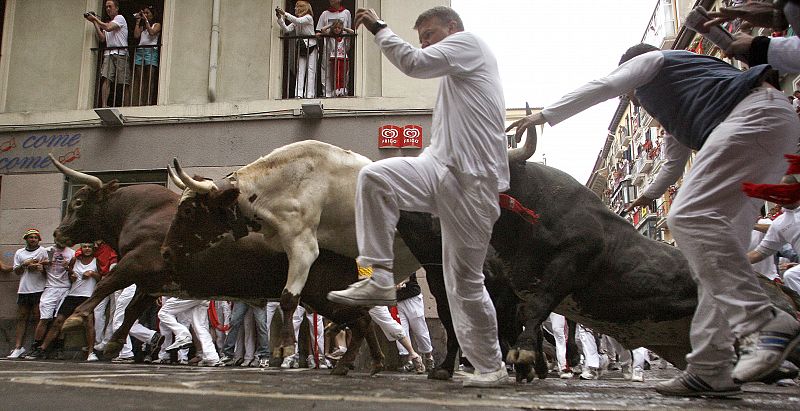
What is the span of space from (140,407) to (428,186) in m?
2.01

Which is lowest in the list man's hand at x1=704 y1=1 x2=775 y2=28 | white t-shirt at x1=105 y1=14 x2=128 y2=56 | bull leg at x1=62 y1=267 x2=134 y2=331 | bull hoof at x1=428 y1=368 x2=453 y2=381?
bull hoof at x1=428 y1=368 x2=453 y2=381

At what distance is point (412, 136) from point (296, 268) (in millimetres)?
7074

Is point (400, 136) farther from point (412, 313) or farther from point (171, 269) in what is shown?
point (171, 269)

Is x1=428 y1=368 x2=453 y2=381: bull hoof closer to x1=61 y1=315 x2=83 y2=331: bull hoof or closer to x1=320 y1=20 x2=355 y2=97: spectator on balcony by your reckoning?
x1=61 y1=315 x2=83 y2=331: bull hoof

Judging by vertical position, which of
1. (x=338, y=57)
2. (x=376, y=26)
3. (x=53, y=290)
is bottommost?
(x=53, y=290)

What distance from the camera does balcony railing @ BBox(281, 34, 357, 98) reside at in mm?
14023

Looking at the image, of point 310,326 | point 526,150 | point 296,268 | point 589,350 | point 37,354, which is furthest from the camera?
point 37,354

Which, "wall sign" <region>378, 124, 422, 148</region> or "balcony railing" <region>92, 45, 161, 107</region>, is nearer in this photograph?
"wall sign" <region>378, 124, 422, 148</region>

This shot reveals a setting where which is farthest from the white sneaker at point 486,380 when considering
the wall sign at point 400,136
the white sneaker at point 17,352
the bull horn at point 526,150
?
the white sneaker at point 17,352

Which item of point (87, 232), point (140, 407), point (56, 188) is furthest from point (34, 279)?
point (140, 407)

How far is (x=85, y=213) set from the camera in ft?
25.3

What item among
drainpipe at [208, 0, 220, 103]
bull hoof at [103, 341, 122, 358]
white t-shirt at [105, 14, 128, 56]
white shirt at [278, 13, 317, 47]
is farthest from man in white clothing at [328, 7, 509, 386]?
white t-shirt at [105, 14, 128, 56]

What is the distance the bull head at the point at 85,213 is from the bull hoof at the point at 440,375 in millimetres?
4199

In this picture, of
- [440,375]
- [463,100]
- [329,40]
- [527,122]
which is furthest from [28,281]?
[527,122]
